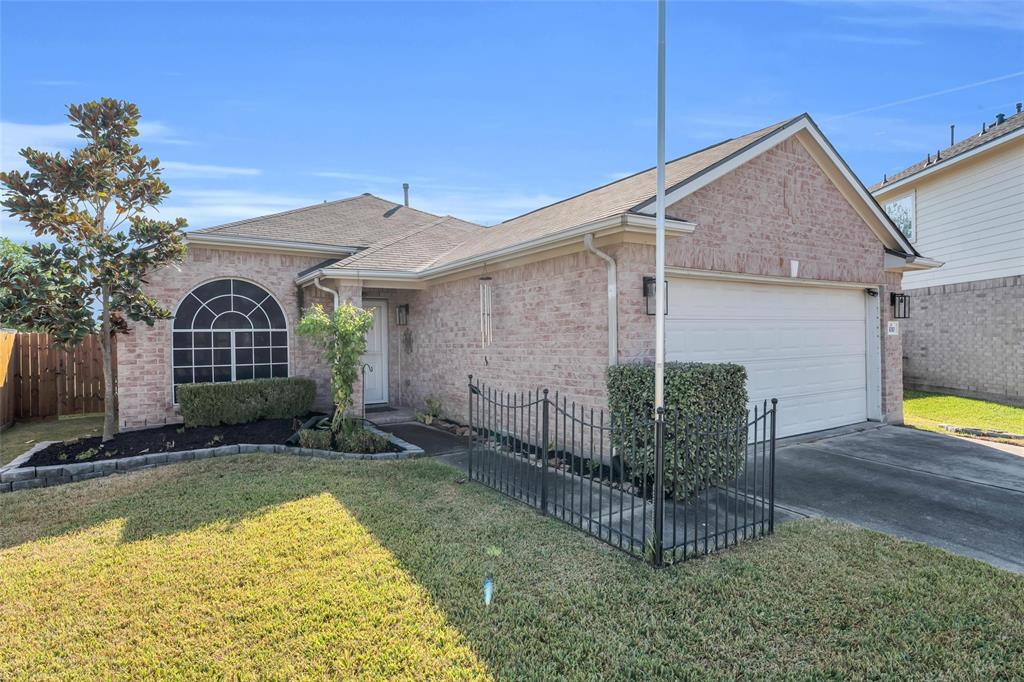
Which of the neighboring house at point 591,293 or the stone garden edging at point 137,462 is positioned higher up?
the neighboring house at point 591,293

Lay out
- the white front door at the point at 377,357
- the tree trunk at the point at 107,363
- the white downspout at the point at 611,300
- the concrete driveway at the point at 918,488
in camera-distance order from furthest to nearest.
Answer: the white front door at the point at 377,357 → the tree trunk at the point at 107,363 → the white downspout at the point at 611,300 → the concrete driveway at the point at 918,488

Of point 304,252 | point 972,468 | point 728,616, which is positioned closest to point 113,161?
point 304,252

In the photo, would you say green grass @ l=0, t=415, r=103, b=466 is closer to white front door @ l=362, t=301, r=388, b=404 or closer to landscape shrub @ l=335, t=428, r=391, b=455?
landscape shrub @ l=335, t=428, r=391, b=455

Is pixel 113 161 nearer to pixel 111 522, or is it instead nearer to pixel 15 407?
pixel 111 522

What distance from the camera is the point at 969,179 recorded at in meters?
13.6

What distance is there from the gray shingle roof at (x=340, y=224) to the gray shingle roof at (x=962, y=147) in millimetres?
13624

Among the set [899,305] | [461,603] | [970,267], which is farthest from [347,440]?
[970,267]

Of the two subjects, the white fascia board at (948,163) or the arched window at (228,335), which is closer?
the arched window at (228,335)

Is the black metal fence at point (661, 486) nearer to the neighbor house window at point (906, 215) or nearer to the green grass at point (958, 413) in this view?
the green grass at point (958, 413)

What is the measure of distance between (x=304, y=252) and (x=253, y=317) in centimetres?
171

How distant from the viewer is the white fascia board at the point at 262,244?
32.8ft

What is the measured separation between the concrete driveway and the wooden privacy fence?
14114mm

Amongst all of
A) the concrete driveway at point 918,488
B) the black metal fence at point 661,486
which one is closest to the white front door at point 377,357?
the black metal fence at point 661,486

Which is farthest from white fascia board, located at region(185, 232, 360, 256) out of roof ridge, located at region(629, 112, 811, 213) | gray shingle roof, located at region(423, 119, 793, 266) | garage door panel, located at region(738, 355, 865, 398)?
garage door panel, located at region(738, 355, 865, 398)
